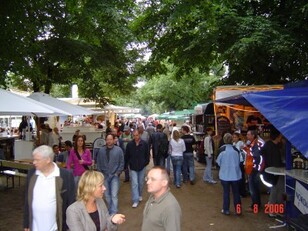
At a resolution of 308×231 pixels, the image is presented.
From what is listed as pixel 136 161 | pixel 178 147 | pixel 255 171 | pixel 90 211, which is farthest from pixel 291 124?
pixel 178 147

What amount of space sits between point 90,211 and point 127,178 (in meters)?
8.45

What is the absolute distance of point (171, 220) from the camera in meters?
3.10

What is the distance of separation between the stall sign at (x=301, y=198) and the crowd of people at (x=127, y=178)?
0.93 meters

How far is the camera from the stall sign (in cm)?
578

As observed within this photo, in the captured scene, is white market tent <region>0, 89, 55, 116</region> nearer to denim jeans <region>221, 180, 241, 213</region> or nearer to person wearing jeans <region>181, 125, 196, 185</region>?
denim jeans <region>221, 180, 241, 213</region>

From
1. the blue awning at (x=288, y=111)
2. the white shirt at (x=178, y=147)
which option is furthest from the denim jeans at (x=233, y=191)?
Result: the white shirt at (x=178, y=147)

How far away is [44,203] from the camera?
3977 mm

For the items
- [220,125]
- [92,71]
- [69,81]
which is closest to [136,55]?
[92,71]

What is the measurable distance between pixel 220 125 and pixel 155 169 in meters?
10.3

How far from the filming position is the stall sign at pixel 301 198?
5.78 m

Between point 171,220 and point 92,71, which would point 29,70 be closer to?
point 92,71

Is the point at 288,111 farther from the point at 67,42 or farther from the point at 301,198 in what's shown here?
the point at 67,42

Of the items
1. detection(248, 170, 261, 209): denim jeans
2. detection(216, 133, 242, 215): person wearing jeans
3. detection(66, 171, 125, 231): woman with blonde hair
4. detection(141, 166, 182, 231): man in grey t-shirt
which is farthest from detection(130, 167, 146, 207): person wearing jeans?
detection(141, 166, 182, 231): man in grey t-shirt

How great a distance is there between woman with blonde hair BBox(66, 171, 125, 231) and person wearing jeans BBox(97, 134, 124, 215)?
12.2 feet
